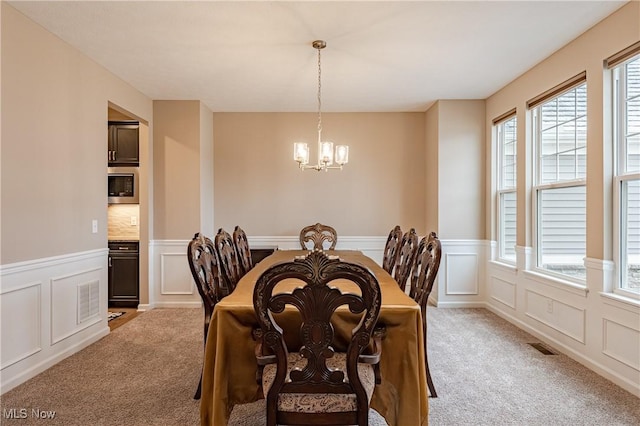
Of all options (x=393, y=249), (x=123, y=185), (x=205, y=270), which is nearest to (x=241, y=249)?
(x=205, y=270)

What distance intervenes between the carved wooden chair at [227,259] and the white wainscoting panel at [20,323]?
4.77ft

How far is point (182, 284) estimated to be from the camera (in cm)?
514

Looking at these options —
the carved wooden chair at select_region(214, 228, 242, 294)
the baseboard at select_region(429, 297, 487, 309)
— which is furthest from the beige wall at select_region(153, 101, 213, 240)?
the baseboard at select_region(429, 297, 487, 309)

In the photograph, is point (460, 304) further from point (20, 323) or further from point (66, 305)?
point (20, 323)

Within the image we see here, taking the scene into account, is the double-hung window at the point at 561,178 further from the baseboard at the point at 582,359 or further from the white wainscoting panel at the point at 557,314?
the baseboard at the point at 582,359

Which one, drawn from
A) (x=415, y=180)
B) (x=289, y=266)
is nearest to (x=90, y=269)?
(x=289, y=266)

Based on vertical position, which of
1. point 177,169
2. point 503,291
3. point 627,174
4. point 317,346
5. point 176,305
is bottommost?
point 176,305

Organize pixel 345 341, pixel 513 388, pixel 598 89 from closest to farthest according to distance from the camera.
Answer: pixel 345 341 → pixel 513 388 → pixel 598 89

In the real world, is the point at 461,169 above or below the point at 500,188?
above

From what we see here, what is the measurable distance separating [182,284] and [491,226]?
410 centimetres

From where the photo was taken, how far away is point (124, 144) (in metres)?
5.16

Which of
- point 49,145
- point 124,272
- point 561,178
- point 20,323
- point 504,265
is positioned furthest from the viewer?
point 124,272

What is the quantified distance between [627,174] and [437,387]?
2.08 metres

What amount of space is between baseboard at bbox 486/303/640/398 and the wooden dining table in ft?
5.97
